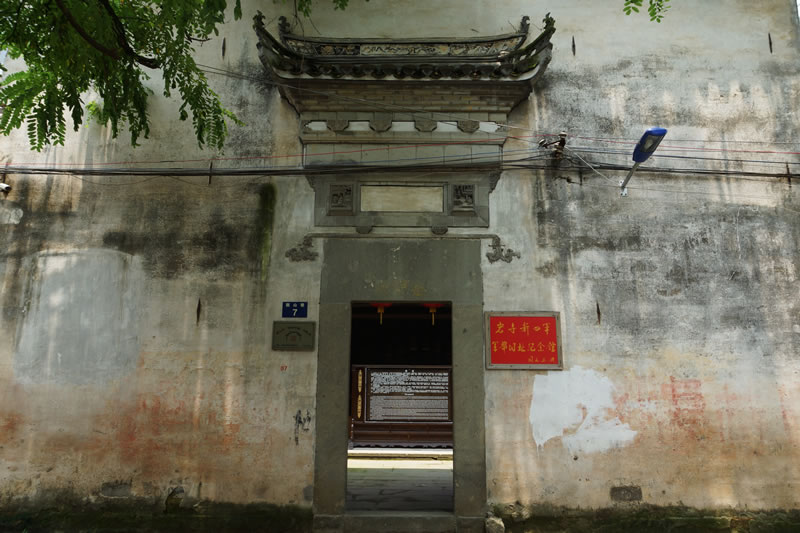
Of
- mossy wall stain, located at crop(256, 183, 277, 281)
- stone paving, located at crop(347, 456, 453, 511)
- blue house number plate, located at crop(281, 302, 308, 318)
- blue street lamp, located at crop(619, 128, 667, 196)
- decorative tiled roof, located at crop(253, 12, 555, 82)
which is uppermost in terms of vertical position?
decorative tiled roof, located at crop(253, 12, 555, 82)

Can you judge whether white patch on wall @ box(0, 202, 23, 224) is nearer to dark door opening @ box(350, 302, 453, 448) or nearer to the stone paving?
dark door opening @ box(350, 302, 453, 448)

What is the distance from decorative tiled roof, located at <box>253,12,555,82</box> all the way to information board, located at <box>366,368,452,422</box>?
202 inches

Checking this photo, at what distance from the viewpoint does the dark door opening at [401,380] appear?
9.23 meters

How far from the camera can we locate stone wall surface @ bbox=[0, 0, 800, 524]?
231 inches

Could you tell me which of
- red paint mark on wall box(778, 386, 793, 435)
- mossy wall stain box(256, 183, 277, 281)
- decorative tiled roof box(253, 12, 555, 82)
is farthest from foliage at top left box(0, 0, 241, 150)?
red paint mark on wall box(778, 386, 793, 435)

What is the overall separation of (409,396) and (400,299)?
355 cm

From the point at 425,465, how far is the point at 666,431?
5.43 m

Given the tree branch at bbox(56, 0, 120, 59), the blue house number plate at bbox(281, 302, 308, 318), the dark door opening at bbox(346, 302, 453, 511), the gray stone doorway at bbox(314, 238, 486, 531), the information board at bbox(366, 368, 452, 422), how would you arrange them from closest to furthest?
the tree branch at bbox(56, 0, 120, 59)
the gray stone doorway at bbox(314, 238, 486, 531)
the blue house number plate at bbox(281, 302, 308, 318)
the dark door opening at bbox(346, 302, 453, 511)
the information board at bbox(366, 368, 452, 422)

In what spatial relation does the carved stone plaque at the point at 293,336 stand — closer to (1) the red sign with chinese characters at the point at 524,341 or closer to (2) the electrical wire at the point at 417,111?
(1) the red sign with chinese characters at the point at 524,341

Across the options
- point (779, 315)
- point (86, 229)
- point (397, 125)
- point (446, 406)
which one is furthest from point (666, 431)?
point (86, 229)

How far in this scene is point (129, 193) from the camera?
6.55 m

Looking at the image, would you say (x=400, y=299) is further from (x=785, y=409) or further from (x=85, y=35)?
(x=785, y=409)

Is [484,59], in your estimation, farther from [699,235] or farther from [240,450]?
[240,450]

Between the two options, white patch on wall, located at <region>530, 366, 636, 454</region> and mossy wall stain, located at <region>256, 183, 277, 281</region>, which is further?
mossy wall stain, located at <region>256, 183, 277, 281</region>
